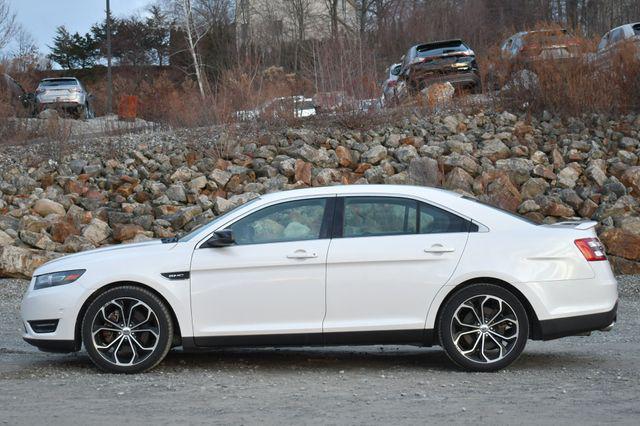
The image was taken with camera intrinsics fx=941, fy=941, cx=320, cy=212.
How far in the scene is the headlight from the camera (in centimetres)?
786

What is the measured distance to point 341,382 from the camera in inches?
292

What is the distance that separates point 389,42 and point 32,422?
35.6 m

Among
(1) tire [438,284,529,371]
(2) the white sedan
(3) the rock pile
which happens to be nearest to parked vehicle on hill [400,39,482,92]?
(3) the rock pile

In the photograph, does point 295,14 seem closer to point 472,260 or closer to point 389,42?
point 389,42

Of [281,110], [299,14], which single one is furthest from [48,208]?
[299,14]

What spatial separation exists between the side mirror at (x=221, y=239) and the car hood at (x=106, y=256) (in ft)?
1.11

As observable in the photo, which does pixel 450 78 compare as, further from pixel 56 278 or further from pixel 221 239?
pixel 56 278

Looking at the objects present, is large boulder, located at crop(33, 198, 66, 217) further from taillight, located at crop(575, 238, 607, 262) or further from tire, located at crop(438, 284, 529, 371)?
taillight, located at crop(575, 238, 607, 262)

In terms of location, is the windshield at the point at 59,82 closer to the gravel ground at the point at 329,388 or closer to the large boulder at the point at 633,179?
the large boulder at the point at 633,179

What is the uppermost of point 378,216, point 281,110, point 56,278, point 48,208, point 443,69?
point 443,69

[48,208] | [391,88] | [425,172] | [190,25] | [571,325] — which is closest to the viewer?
[571,325]

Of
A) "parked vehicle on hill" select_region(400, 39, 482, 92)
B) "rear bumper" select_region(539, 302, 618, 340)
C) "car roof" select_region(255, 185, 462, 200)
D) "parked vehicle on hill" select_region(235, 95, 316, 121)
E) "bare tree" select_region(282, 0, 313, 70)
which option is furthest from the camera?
"bare tree" select_region(282, 0, 313, 70)

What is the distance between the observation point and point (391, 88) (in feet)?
79.8

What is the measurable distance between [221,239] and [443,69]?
18.1 m
